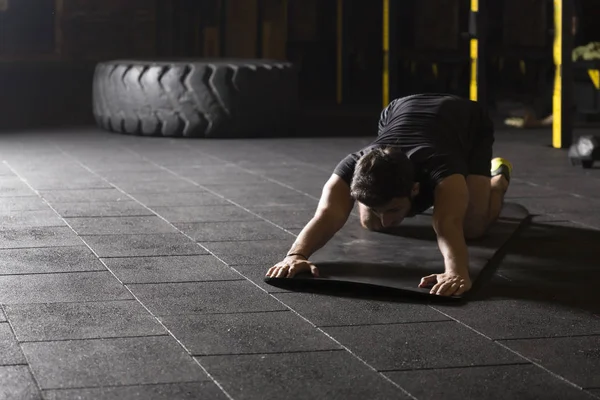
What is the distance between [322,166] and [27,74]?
4582 millimetres

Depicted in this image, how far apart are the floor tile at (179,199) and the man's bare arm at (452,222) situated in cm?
203

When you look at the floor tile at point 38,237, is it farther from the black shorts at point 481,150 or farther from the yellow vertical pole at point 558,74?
the yellow vertical pole at point 558,74

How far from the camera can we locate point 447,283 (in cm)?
376

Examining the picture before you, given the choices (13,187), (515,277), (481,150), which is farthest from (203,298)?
(13,187)

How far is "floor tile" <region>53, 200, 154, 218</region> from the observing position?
552cm

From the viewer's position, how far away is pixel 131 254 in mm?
4520

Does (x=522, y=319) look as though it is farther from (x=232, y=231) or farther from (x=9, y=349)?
(x=232, y=231)

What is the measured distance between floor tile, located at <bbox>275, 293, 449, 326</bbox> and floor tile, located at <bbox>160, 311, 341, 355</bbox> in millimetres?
84

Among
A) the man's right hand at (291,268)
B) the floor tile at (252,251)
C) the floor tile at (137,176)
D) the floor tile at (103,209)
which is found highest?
the man's right hand at (291,268)

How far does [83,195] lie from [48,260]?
1827mm

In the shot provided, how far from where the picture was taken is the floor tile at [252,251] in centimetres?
440

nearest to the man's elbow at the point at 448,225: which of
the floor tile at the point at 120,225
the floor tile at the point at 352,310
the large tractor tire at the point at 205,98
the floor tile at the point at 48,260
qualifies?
the floor tile at the point at 352,310

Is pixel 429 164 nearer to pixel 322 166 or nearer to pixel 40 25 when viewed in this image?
pixel 322 166

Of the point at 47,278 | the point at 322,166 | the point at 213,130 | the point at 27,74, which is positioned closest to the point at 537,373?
the point at 47,278
